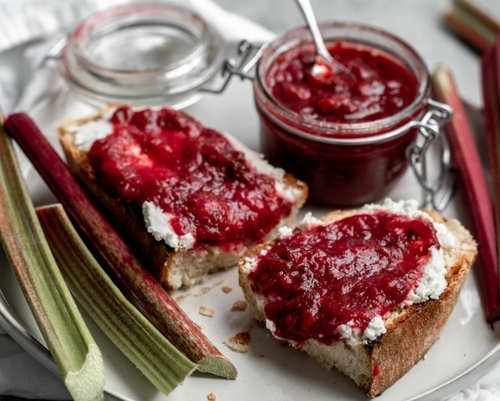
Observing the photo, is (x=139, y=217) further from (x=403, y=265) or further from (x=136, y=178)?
(x=403, y=265)

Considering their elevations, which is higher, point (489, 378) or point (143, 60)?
point (143, 60)

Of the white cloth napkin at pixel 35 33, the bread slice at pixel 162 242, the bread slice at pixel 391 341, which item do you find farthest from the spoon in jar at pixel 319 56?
the bread slice at pixel 391 341

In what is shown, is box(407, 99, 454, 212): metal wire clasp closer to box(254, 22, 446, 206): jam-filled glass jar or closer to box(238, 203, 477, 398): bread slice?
box(254, 22, 446, 206): jam-filled glass jar

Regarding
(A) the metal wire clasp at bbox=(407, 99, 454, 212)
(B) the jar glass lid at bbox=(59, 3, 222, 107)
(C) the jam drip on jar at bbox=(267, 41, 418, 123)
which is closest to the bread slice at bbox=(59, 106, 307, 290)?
(C) the jam drip on jar at bbox=(267, 41, 418, 123)

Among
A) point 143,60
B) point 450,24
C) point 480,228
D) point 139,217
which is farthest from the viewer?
point 450,24

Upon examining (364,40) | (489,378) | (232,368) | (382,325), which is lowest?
(489,378)

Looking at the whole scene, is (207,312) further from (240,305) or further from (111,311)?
(111,311)

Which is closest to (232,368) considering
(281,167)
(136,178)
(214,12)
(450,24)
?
(136,178)
